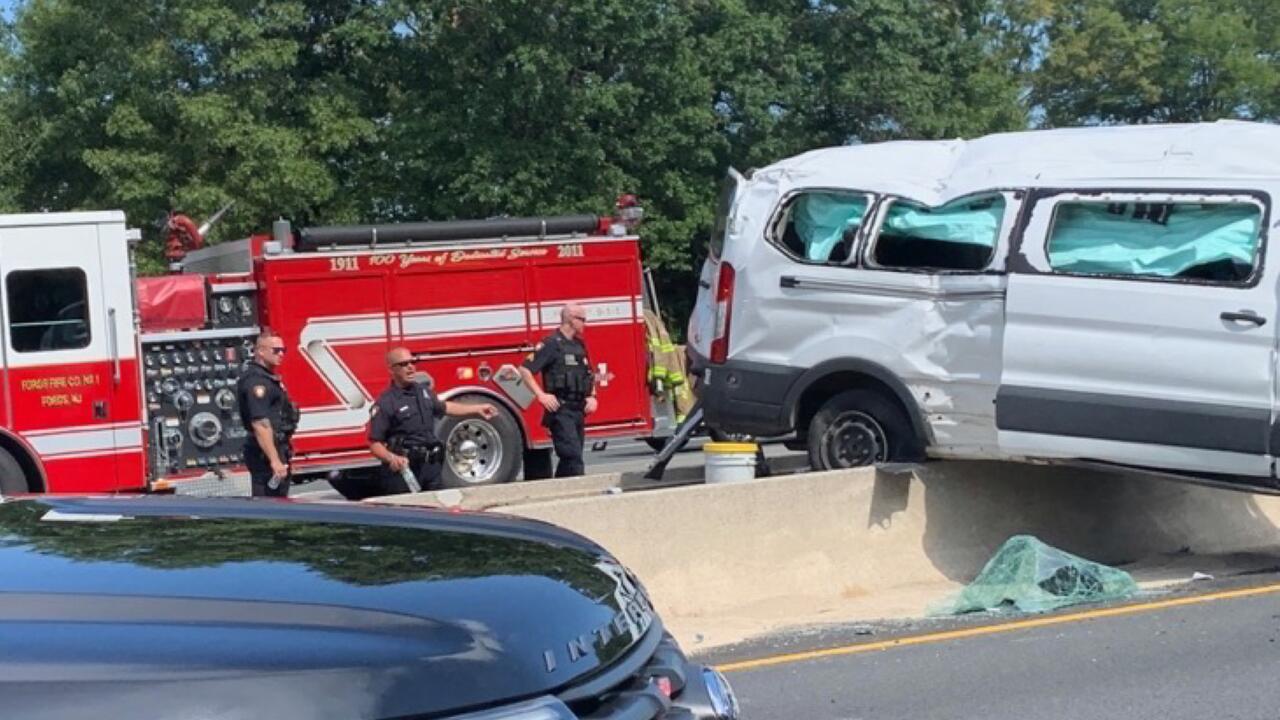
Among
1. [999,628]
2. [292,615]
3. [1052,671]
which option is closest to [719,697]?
[292,615]

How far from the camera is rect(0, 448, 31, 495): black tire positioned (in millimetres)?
12594

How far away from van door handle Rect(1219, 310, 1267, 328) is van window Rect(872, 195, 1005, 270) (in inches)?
57.2

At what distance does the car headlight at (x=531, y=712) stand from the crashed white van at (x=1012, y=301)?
7066 millimetres

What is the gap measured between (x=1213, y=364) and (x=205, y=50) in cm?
2259

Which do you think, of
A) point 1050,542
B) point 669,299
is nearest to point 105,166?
point 669,299

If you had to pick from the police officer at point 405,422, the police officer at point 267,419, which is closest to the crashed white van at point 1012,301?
the police officer at point 405,422

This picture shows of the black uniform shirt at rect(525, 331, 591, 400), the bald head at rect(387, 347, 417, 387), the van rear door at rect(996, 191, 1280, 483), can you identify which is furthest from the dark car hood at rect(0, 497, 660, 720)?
the black uniform shirt at rect(525, 331, 591, 400)

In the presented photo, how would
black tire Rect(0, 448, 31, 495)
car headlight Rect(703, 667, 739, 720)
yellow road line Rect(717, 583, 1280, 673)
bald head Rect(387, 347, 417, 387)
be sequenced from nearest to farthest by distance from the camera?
car headlight Rect(703, 667, 739, 720), yellow road line Rect(717, 583, 1280, 673), bald head Rect(387, 347, 417, 387), black tire Rect(0, 448, 31, 495)

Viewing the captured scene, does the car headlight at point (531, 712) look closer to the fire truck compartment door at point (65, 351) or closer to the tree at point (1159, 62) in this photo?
the fire truck compartment door at point (65, 351)

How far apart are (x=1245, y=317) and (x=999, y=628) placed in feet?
7.58

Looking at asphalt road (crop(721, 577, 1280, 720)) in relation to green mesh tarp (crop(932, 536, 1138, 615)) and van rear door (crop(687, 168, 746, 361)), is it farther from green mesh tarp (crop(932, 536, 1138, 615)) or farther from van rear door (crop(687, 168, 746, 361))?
van rear door (crop(687, 168, 746, 361))

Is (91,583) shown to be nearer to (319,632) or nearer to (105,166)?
(319,632)

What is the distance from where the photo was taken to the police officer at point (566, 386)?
12.1 meters

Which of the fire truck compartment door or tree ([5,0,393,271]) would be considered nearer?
the fire truck compartment door
